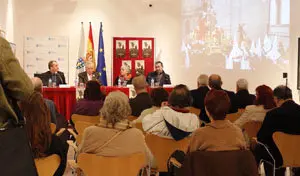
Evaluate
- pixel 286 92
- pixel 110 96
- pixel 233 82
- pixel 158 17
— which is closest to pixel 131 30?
pixel 158 17

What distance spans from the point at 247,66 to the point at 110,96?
7660 millimetres

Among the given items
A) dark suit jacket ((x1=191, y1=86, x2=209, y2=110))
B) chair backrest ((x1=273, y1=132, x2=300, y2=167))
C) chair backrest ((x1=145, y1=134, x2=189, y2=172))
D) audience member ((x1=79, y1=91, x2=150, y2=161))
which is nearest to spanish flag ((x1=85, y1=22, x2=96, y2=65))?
dark suit jacket ((x1=191, y1=86, x2=209, y2=110))

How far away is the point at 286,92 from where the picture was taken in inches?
197

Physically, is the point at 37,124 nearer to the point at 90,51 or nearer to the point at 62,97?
the point at 62,97

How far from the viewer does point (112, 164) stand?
3.45 m

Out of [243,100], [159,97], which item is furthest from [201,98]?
[159,97]

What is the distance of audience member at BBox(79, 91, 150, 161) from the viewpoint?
361cm

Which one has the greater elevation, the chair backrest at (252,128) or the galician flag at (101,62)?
the galician flag at (101,62)

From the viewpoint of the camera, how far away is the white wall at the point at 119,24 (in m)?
11.0

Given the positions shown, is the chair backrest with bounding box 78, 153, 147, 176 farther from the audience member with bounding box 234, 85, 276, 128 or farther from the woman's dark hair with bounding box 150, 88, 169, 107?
the audience member with bounding box 234, 85, 276, 128

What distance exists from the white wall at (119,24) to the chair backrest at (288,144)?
259 inches

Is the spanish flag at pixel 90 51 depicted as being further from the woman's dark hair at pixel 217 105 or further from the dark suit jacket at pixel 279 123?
the woman's dark hair at pixel 217 105

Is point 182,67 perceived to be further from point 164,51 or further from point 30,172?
point 30,172

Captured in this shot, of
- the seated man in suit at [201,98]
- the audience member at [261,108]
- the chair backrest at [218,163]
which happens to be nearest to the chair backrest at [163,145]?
the chair backrest at [218,163]
